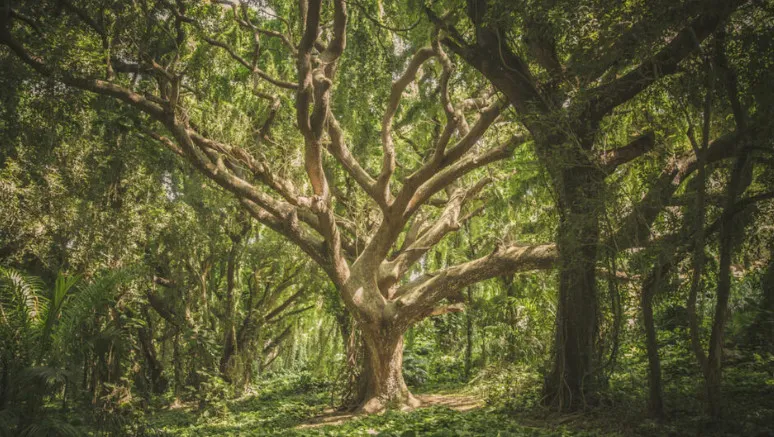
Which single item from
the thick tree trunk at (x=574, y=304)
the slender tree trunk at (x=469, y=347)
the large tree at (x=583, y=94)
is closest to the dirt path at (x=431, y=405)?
the thick tree trunk at (x=574, y=304)

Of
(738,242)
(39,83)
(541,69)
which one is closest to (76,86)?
(39,83)

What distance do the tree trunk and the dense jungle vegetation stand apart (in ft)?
0.12

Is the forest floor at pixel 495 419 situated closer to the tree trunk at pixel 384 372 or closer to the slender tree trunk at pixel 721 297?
the slender tree trunk at pixel 721 297

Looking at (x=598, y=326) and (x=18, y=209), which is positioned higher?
(x=18, y=209)

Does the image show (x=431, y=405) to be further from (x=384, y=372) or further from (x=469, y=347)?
(x=469, y=347)

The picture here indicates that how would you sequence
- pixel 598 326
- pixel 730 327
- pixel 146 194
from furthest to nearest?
pixel 146 194 → pixel 730 327 → pixel 598 326

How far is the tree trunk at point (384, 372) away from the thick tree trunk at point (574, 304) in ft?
9.32

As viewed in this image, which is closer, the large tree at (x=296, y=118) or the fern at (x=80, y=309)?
the fern at (x=80, y=309)

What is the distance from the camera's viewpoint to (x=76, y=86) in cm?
622

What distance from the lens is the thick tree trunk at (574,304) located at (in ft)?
16.5

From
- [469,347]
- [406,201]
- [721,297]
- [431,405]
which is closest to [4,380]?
[406,201]

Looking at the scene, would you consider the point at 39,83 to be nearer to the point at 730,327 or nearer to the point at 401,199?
the point at 401,199

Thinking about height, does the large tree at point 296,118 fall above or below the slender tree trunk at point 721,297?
above

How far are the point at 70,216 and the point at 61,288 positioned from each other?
2863 mm
